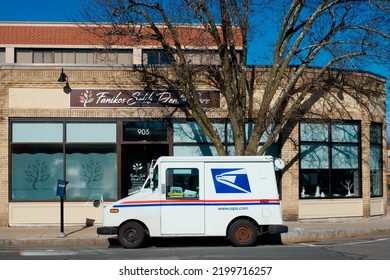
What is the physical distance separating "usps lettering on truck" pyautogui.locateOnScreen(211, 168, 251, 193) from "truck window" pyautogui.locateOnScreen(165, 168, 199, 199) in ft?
1.70

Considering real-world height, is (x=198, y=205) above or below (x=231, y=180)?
below

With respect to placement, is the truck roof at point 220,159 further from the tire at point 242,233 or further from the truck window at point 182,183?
the tire at point 242,233

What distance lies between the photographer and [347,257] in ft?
39.5

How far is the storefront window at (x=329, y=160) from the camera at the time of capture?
66.5ft

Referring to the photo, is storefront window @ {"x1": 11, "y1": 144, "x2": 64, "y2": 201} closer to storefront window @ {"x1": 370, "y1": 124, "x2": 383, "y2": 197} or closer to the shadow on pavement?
the shadow on pavement

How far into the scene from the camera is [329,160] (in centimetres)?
2061

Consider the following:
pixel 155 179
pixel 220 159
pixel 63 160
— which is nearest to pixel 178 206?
pixel 155 179

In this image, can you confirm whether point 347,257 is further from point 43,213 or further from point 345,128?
point 43,213

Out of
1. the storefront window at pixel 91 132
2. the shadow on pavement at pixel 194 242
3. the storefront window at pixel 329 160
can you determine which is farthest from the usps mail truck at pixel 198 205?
the storefront window at pixel 329 160

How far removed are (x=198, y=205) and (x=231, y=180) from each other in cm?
108

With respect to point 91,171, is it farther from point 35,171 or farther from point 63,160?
point 35,171

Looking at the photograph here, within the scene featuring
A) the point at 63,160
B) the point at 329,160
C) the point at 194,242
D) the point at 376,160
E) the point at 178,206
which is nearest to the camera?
the point at 178,206

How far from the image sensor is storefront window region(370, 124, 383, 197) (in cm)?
2189

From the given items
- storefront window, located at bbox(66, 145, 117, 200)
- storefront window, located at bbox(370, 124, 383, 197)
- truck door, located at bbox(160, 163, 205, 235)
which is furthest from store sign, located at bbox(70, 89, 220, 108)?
storefront window, located at bbox(370, 124, 383, 197)
